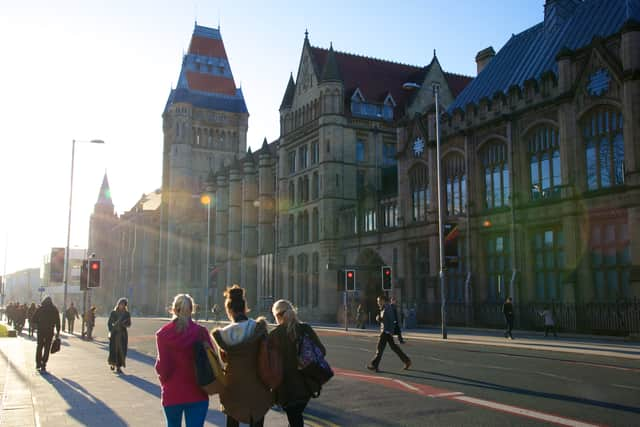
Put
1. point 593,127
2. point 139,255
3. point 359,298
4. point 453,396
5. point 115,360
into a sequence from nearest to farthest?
point 453,396
point 115,360
point 593,127
point 359,298
point 139,255

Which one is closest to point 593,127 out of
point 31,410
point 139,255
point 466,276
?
point 466,276

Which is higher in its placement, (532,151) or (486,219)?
(532,151)

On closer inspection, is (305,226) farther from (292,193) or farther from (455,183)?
(455,183)

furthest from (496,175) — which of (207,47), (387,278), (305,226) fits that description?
(207,47)

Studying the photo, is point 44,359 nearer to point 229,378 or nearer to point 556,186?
point 229,378

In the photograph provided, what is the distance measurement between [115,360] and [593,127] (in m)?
23.3

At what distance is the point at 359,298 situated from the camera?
157ft

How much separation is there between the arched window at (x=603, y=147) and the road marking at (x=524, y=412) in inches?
795

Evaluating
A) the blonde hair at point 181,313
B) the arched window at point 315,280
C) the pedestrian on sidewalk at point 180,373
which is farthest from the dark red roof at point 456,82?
the pedestrian on sidewalk at point 180,373

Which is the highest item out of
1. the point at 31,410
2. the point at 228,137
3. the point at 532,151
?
the point at 228,137

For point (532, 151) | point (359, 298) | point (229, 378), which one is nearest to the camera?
point (229, 378)

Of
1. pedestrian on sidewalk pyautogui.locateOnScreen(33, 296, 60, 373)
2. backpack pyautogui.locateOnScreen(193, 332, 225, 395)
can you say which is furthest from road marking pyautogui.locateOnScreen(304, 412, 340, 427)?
pedestrian on sidewalk pyautogui.locateOnScreen(33, 296, 60, 373)

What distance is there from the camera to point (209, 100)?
10006 centimetres

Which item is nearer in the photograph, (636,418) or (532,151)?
(636,418)
